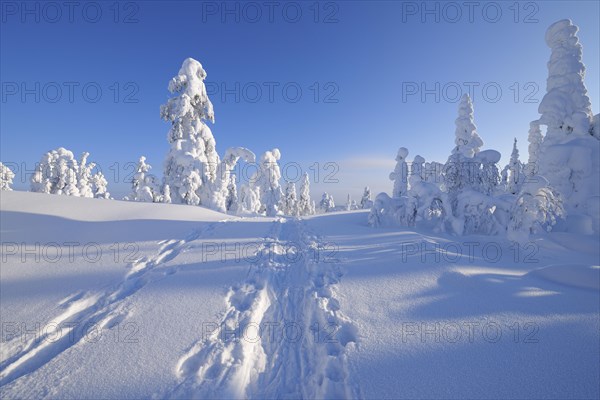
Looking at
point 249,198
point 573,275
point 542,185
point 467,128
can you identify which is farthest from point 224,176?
point 467,128

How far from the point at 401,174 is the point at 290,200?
2172 centimetres

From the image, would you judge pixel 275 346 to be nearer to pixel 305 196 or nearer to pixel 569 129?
pixel 569 129

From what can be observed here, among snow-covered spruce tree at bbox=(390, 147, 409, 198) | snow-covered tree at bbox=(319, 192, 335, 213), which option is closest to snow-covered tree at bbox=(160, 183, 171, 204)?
snow-covered spruce tree at bbox=(390, 147, 409, 198)

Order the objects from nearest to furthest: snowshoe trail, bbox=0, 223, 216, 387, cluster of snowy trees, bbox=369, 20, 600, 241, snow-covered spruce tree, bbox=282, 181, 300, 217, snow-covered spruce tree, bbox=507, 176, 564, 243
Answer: snowshoe trail, bbox=0, 223, 216, 387 < snow-covered spruce tree, bbox=507, 176, 564, 243 < cluster of snowy trees, bbox=369, 20, 600, 241 < snow-covered spruce tree, bbox=282, 181, 300, 217

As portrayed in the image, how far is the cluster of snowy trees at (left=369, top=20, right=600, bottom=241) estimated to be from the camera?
786 cm

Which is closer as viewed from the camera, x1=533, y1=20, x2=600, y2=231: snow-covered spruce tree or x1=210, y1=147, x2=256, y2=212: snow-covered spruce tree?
x1=533, y1=20, x2=600, y2=231: snow-covered spruce tree

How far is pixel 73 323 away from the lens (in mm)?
3424

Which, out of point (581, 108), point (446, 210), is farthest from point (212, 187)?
point (581, 108)

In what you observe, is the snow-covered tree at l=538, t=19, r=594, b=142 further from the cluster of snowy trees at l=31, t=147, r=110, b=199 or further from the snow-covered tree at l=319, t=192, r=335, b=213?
the snow-covered tree at l=319, t=192, r=335, b=213

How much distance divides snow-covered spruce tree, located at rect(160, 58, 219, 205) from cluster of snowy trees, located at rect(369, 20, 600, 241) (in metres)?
12.8

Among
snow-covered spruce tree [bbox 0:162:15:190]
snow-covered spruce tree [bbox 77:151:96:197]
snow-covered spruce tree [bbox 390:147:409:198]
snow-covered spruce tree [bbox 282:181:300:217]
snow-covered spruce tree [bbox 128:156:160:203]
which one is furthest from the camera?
snow-covered spruce tree [bbox 282:181:300:217]

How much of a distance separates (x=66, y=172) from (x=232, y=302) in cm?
3802

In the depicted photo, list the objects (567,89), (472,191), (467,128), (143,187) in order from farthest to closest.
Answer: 1. (143,187)
2. (467,128)
3. (567,89)
4. (472,191)

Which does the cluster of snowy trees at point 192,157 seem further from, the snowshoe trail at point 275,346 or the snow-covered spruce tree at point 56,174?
the snowshoe trail at point 275,346
